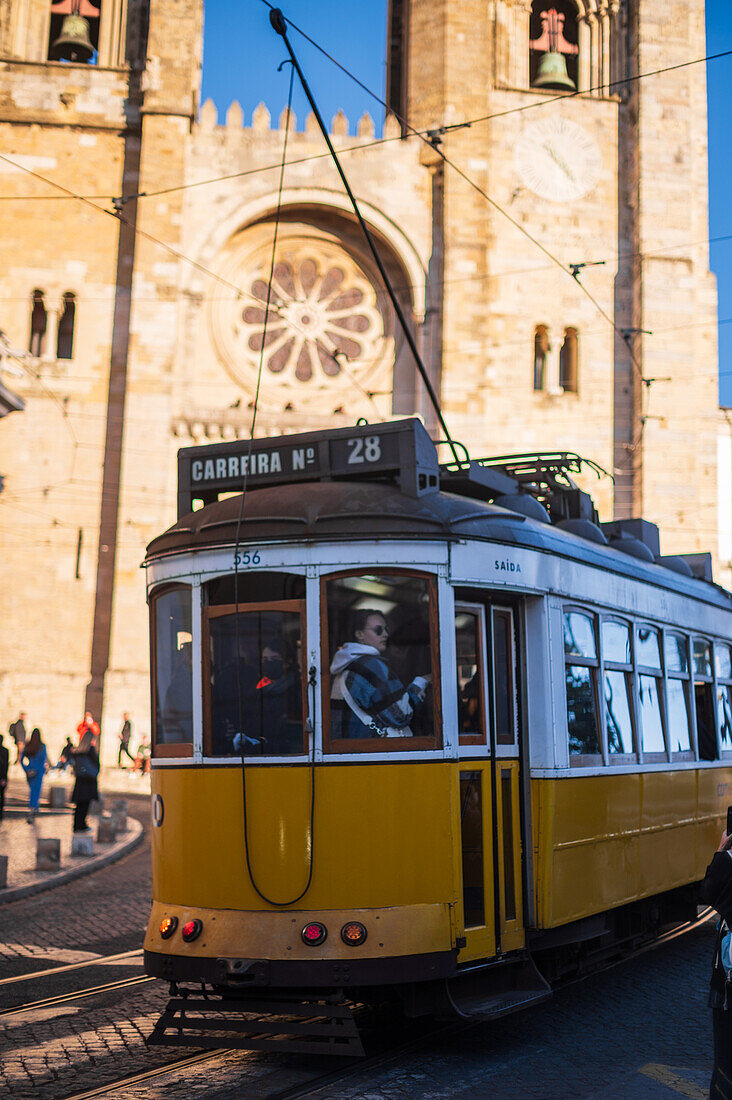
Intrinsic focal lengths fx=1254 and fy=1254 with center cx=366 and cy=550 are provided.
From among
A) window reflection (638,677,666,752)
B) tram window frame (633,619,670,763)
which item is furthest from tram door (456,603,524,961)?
window reflection (638,677,666,752)

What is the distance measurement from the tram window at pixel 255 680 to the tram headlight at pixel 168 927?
722 mm

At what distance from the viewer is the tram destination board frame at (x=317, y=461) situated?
5801mm

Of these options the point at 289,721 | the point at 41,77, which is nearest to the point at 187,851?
the point at 289,721

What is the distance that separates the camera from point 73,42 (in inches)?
1120

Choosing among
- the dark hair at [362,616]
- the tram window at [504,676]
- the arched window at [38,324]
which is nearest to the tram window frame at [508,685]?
the tram window at [504,676]

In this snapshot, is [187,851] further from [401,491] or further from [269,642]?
[401,491]

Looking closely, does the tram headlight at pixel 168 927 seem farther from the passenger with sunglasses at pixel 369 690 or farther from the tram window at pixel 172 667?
the passenger with sunglasses at pixel 369 690

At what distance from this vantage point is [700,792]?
849 centimetres

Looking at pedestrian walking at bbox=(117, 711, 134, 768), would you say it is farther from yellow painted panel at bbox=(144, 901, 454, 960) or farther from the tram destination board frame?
yellow painted panel at bbox=(144, 901, 454, 960)

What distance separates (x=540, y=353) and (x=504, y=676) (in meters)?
24.1

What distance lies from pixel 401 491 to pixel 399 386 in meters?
24.2

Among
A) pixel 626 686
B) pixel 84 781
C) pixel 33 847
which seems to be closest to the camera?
pixel 626 686

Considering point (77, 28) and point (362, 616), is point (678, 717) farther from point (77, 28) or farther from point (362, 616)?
point (77, 28)

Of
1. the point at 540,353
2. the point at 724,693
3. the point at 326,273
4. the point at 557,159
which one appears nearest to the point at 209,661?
the point at 724,693
